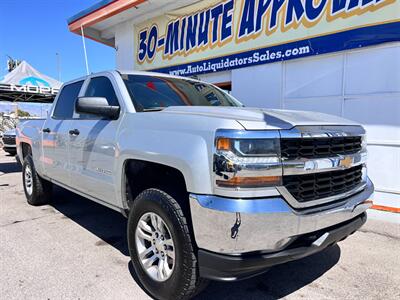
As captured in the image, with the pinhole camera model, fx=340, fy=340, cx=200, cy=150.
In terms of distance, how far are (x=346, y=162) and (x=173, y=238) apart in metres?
1.51

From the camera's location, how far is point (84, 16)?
1131cm

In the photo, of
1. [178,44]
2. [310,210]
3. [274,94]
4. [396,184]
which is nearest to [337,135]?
[310,210]

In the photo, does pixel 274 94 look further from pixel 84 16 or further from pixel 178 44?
pixel 84 16

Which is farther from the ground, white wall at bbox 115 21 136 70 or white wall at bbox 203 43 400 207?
white wall at bbox 115 21 136 70

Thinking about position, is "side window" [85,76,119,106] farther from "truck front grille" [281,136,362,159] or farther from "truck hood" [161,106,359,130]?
"truck front grille" [281,136,362,159]

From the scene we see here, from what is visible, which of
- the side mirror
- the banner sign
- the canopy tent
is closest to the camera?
the side mirror

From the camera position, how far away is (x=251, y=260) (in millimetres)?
2213

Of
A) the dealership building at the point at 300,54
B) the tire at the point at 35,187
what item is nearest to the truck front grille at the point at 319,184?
the dealership building at the point at 300,54

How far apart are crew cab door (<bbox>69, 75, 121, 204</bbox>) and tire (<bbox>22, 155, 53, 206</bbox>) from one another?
65.2 inches

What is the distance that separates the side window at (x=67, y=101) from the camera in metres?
4.54

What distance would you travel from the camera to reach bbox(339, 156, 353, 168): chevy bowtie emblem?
8.85ft

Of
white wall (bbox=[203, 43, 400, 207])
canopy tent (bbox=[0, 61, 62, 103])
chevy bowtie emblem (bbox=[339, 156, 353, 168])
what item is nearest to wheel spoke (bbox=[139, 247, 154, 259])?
chevy bowtie emblem (bbox=[339, 156, 353, 168])

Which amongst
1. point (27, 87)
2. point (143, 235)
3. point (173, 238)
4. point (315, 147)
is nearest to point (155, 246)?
point (143, 235)

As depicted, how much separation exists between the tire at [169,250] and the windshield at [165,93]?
1007mm
